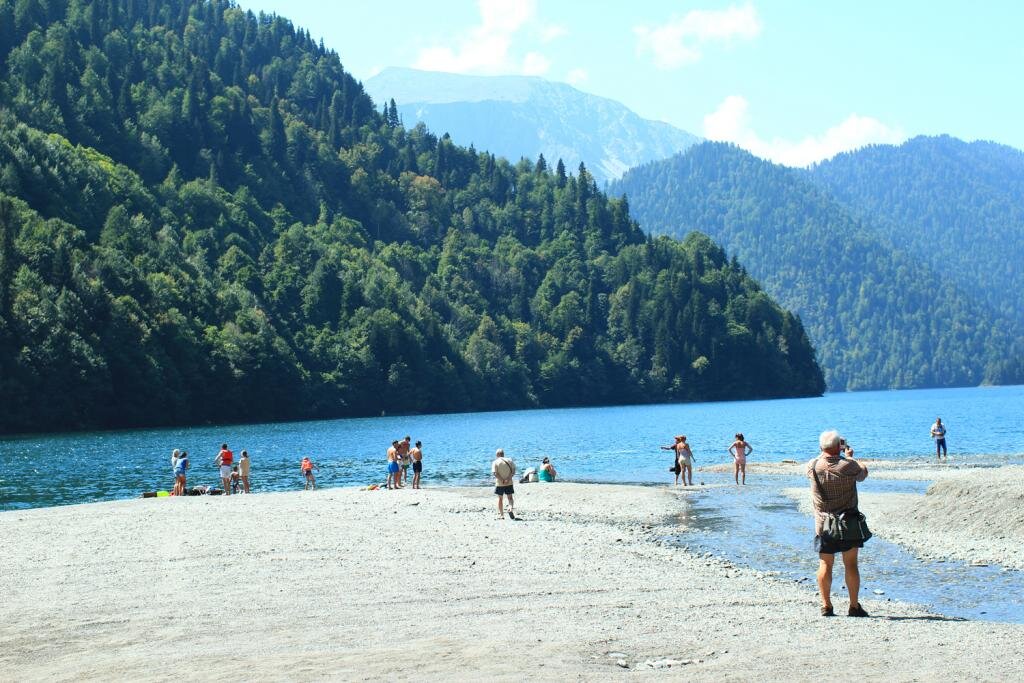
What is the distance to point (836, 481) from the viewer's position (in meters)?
16.9

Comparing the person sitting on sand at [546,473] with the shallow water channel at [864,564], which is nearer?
the shallow water channel at [864,564]

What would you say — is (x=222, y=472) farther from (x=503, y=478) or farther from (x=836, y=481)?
(x=836, y=481)

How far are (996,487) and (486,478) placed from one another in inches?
1283

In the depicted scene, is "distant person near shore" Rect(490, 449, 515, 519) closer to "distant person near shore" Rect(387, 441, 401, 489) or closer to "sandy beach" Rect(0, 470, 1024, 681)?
"sandy beach" Rect(0, 470, 1024, 681)

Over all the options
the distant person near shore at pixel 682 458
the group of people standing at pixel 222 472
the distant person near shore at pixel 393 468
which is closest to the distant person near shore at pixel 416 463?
the distant person near shore at pixel 393 468

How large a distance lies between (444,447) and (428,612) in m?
73.1

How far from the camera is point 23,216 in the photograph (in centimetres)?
11906

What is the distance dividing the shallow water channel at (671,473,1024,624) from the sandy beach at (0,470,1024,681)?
691 mm

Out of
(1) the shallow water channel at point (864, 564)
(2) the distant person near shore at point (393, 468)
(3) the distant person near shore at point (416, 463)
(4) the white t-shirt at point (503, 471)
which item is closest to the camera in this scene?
(1) the shallow water channel at point (864, 564)

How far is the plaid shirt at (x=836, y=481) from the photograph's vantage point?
16859mm

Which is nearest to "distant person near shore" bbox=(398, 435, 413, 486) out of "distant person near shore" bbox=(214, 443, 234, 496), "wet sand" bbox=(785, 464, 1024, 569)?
"distant person near shore" bbox=(214, 443, 234, 496)

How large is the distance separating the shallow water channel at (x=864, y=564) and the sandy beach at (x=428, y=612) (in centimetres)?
69

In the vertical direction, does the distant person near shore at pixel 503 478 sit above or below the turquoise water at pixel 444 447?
above

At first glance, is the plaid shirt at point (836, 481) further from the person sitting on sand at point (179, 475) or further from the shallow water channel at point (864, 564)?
the person sitting on sand at point (179, 475)
